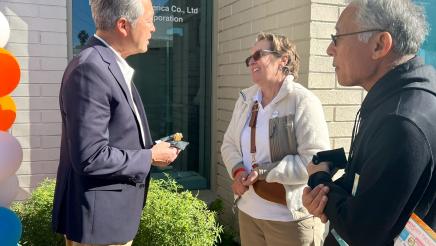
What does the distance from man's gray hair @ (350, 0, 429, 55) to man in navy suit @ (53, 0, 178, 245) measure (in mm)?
1070

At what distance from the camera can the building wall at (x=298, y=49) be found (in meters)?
3.39

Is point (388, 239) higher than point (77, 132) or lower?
lower

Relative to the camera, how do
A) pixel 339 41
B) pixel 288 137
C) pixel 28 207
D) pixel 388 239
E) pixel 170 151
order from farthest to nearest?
pixel 28 207 < pixel 288 137 < pixel 170 151 < pixel 339 41 < pixel 388 239

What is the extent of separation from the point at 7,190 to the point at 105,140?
1.61 meters

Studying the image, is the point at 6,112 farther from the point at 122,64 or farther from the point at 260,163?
the point at 260,163

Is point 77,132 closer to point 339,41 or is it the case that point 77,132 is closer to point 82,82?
point 82,82

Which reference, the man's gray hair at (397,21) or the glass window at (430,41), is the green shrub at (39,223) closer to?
the man's gray hair at (397,21)

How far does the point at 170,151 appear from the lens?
83.4 inches

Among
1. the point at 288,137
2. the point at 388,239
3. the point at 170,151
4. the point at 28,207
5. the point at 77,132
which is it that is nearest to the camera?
the point at 388,239

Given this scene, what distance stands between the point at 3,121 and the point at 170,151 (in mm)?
1516

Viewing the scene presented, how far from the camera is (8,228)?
8.96 ft

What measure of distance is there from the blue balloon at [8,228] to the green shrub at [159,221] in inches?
27.2

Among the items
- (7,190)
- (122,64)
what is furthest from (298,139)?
(7,190)

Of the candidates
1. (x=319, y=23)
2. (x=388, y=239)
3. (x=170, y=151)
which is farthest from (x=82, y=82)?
(x=319, y=23)
